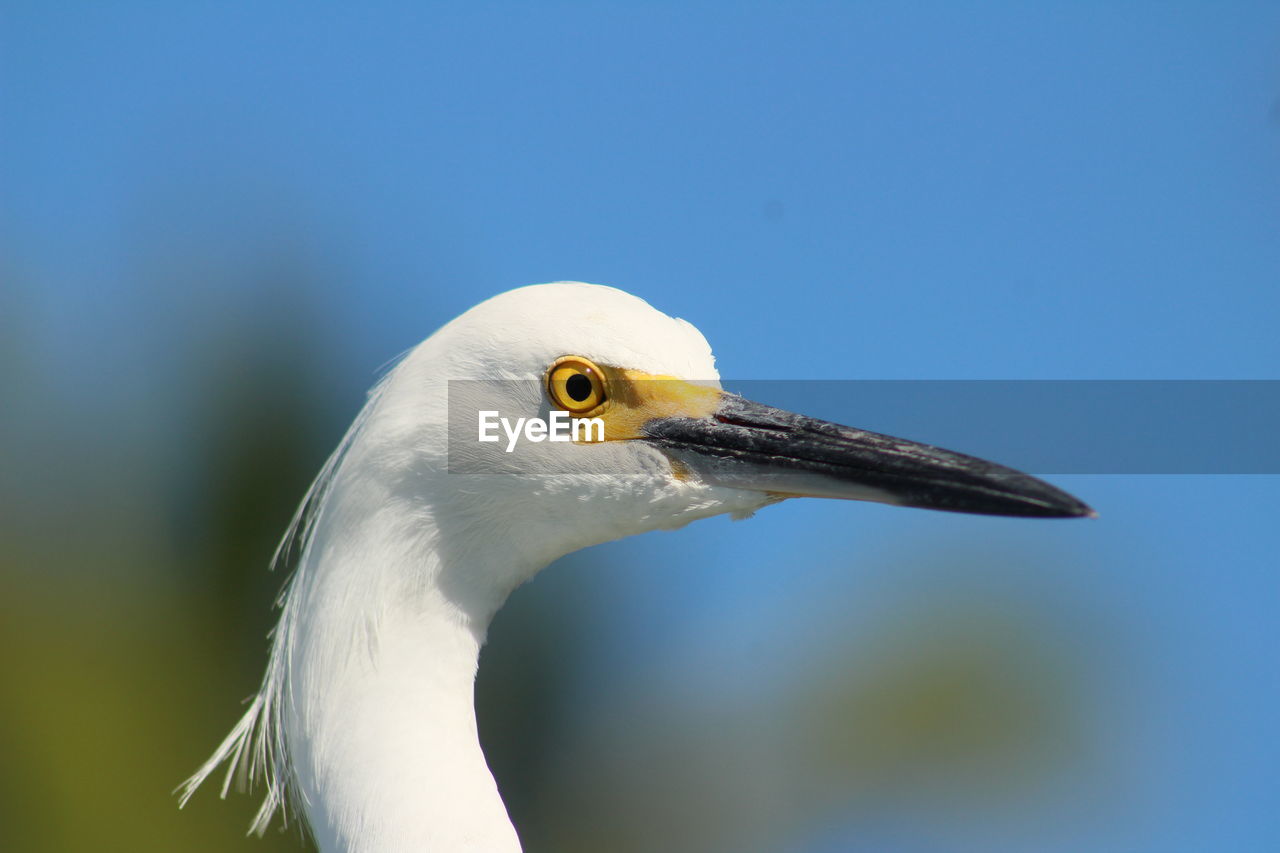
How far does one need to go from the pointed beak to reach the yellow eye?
150 mm

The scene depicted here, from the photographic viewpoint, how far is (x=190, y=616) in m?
5.97

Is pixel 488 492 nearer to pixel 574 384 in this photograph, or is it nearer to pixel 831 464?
pixel 574 384

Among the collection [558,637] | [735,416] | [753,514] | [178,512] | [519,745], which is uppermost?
[735,416]

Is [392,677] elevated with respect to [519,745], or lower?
elevated

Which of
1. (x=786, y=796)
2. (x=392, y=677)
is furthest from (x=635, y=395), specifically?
(x=786, y=796)

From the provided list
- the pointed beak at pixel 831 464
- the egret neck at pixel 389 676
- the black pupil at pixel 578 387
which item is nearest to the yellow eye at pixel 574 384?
the black pupil at pixel 578 387

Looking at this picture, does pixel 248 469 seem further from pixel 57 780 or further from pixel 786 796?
pixel 786 796

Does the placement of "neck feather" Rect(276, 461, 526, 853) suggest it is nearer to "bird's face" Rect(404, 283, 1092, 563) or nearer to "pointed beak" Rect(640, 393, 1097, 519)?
"bird's face" Rect(404, 283, 1092, 563)

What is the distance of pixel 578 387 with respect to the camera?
269 cm

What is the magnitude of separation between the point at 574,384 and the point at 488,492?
0.32 metres

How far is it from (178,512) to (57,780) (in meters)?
1.55

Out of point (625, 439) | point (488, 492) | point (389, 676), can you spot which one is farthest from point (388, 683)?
point (625, 439)

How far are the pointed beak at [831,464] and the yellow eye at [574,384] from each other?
15 centimetres

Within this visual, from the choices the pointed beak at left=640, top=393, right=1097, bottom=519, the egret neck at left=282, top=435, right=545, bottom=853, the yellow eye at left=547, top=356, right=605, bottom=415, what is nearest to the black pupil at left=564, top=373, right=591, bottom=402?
the yellow eye at left=547, top=356, right=605, bottom=415
